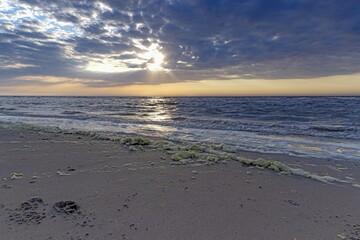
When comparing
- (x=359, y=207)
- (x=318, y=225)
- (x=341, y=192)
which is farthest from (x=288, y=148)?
(x=318, y=225)

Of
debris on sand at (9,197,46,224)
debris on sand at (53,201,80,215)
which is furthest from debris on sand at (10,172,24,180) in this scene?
debris on sand at (53,201,80,215)

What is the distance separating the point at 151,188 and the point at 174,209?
871 mm

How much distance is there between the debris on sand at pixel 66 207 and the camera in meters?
3.46

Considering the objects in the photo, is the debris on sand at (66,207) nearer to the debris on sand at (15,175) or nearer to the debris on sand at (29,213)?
the debris on sand at (29,213)

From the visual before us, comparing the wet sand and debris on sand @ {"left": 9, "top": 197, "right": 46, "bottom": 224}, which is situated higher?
debris on sand @ {"left": 9, "top": 197, "right": 46, "bottom": 224}

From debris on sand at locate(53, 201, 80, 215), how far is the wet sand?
13 mm

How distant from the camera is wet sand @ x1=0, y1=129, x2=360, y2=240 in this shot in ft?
10.2

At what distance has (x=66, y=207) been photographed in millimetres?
3555

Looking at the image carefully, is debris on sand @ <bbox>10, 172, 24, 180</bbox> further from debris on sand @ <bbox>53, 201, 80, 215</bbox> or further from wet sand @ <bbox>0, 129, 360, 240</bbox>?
debris on sand @ <bbox>53, 201, 80, 215</bbox>

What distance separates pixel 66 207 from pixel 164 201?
137 centimetres

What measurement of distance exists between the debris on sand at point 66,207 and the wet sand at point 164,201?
1 cm

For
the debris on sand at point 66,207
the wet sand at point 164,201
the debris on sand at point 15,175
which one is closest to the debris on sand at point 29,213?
the wet sand at point 164,201

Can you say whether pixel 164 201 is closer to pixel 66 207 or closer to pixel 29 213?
pixel 66 207

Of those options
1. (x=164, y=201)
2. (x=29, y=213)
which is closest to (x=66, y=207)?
(x=29, y=213)
